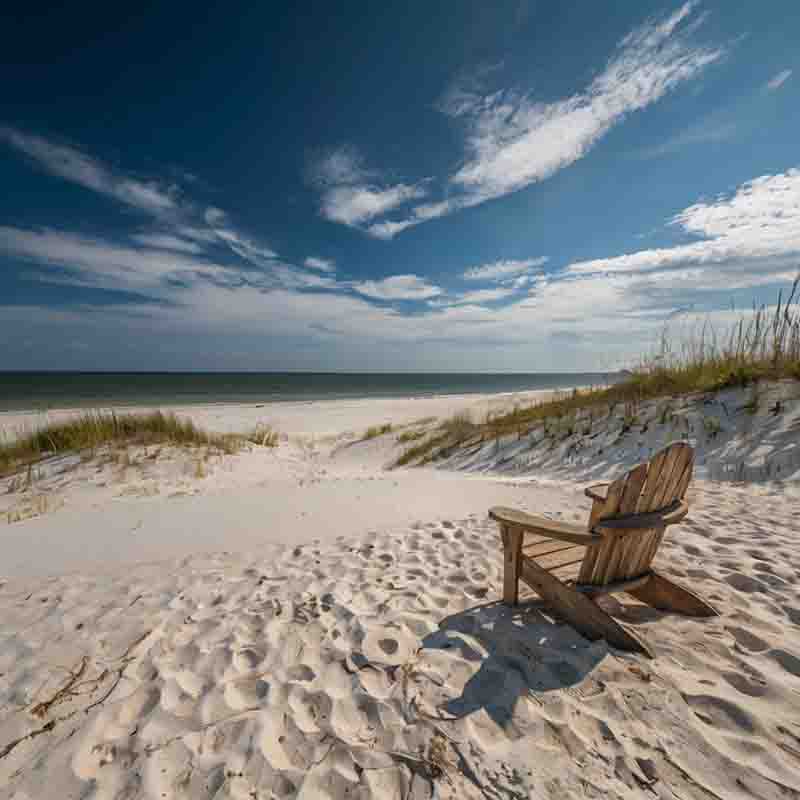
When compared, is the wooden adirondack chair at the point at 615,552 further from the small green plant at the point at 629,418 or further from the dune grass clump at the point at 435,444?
the dune grass clump at the point at 435,444

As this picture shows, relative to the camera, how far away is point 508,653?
2078 millimetres

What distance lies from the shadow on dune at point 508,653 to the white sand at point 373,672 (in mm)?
11

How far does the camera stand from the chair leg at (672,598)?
232 cm

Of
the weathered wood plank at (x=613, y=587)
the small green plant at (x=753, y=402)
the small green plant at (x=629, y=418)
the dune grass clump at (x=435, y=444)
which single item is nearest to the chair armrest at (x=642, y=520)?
the weathered wood plank at (x=613, y=587)

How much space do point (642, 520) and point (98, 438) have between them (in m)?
8.99

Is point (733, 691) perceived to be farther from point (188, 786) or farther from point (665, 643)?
point (188, 786)

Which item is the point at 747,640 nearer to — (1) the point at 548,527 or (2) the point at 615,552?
(2) the point at 615,552

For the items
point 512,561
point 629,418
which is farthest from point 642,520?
point 629,418

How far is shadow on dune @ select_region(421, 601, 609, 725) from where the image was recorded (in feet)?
5.90

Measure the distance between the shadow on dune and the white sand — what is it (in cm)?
1

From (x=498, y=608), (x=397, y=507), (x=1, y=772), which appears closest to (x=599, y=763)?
(x=498, y=608)

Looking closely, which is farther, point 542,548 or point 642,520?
point 542,548

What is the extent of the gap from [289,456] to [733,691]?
8.59 metres

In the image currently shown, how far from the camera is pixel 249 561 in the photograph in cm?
342
